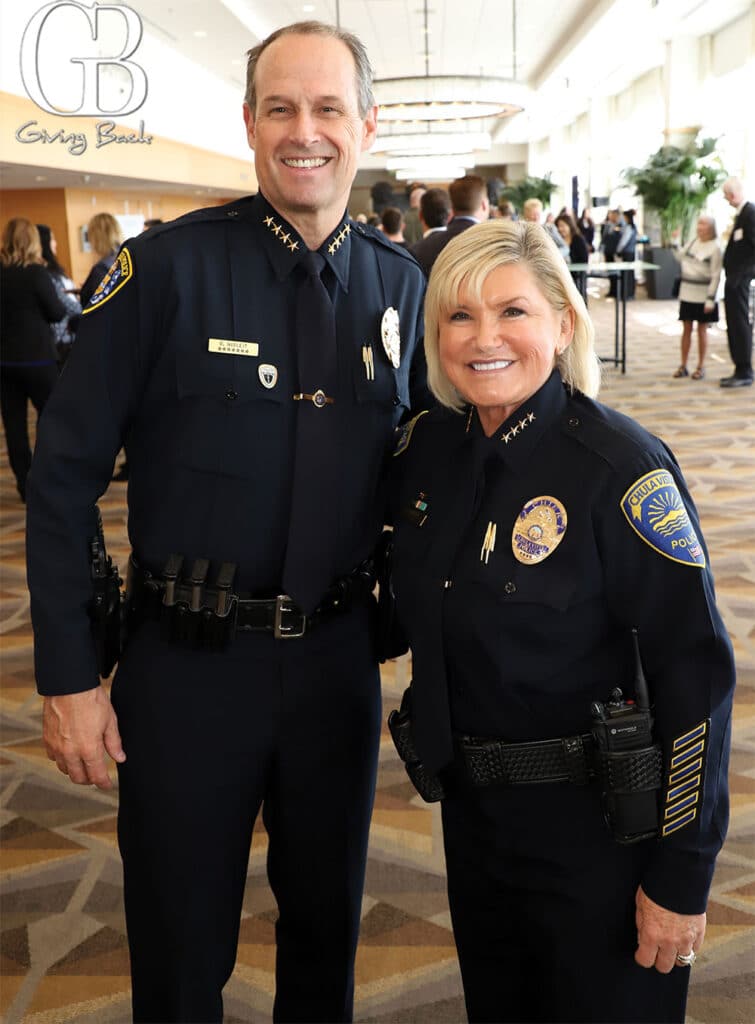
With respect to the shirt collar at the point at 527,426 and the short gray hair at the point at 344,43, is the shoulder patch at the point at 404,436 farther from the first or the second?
the short gray hair at the point at 344,43

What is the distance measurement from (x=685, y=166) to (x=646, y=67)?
563cm

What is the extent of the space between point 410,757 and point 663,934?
454 mm

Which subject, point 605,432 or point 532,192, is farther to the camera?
point 532,192

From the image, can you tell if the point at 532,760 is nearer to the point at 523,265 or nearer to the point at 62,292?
the point at 523,265

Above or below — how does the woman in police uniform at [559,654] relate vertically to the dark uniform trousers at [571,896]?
above

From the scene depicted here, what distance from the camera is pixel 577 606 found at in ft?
4.65

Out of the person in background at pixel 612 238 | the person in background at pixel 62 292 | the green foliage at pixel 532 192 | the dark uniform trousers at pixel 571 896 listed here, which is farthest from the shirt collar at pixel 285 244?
the green foliage at pixel 532 192

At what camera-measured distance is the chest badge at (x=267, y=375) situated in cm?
162

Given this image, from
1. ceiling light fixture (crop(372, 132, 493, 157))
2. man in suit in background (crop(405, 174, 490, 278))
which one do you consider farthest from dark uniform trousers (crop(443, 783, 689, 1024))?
ceiling light fixture (crop(372, 132, 493, 157))

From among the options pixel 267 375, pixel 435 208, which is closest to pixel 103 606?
pixel 267 375

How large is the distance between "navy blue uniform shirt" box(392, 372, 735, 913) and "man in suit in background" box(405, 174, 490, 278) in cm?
453

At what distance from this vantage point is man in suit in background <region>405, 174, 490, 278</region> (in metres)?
5.88

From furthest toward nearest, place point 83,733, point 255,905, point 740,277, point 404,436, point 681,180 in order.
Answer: point 681,180, point 740,277, point 255,905, point 404,436, point 83,733

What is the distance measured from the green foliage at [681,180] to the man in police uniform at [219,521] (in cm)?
1638
